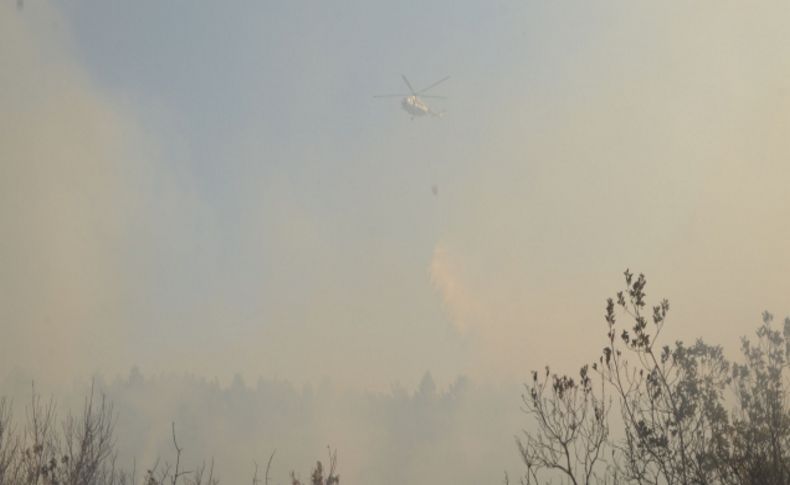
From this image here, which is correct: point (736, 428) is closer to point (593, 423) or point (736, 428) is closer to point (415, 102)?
point (593, 423)

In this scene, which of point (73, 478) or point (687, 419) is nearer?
point (687, 419)

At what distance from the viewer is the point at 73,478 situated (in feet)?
83.8

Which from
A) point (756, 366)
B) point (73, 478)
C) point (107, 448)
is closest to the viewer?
point (73, 478)

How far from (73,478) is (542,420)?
18.8 metres

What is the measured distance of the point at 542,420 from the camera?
17.7m

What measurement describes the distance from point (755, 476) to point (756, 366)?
27.4 meters

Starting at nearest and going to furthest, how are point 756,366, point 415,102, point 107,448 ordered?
1. point 107,448
2. point 756,366
3. point 415,102

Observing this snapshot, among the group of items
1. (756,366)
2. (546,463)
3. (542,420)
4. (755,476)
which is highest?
(756,366)

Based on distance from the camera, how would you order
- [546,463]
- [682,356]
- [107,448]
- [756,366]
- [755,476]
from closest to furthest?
[755,476] → [546,463] → [682,356] → [107,448] → [756,366]

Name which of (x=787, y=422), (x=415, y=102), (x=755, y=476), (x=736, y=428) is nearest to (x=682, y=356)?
(x=787, y=422)

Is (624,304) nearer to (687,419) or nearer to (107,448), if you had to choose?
(687,419)

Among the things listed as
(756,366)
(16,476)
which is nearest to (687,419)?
(756,366)

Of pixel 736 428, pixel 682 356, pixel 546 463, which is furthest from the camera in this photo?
pixel 682 356

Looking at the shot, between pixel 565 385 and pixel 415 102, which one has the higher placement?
pixel 415 102
